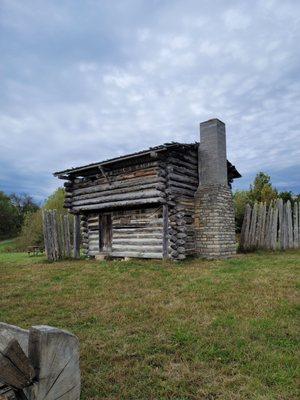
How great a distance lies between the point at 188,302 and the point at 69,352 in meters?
5.73

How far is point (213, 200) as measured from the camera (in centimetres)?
1520

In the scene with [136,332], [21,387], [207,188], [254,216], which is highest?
[207,188]

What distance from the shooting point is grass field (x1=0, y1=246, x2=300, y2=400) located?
13.5ft

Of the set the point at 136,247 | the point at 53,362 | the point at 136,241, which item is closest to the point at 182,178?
the point at 136,241

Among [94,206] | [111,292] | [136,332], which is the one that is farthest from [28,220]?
[136,332]

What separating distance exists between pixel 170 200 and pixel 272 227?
17.6ft

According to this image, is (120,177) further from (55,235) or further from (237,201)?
(237,201)

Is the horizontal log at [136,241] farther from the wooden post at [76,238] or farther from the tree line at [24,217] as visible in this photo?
the tree line at [24,217]

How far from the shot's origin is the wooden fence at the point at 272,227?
16344 millimetres

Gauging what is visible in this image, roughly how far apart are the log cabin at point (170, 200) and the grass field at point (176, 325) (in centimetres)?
339

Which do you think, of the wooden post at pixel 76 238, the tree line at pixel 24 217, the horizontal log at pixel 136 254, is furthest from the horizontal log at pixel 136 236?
the tree line at pixel 24 217

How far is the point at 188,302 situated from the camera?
759 centimetres

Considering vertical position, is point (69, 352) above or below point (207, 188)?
below

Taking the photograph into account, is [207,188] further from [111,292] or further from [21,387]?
[21,387]
